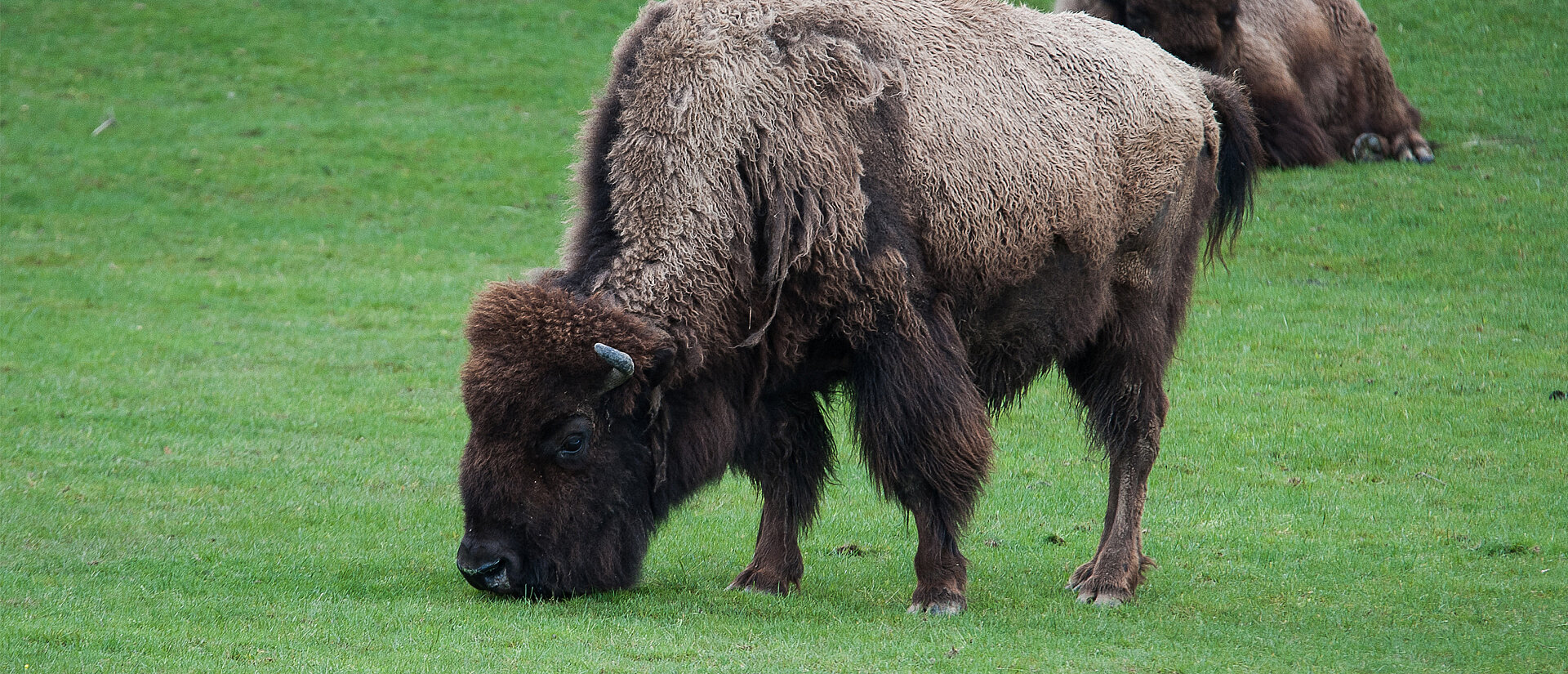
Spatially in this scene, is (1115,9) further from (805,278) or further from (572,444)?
(572,444)

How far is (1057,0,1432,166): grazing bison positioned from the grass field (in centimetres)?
49

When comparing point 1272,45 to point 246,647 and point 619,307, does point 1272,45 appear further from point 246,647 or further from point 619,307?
point 246,647

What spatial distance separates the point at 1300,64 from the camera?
1600 centimetres

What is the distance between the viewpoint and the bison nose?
18.8 feet

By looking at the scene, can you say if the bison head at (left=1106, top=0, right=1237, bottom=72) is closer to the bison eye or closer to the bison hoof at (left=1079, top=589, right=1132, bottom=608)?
the bison hoof at (left=1079, top=589, right=1132, bottom=608)

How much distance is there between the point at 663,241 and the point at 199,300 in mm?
9591

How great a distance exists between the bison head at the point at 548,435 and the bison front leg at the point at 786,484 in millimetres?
805

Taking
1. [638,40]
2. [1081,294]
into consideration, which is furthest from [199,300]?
[1081,294]

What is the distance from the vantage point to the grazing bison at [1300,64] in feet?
47.9

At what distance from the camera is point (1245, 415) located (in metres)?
10.0

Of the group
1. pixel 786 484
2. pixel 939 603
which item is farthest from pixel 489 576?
pixel 939 603

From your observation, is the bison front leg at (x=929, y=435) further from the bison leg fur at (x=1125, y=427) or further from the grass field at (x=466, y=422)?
the bison leg fur at (x=1125, y=427)

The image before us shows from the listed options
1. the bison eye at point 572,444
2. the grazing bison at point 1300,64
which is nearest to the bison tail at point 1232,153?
the bison eye at point 572,444

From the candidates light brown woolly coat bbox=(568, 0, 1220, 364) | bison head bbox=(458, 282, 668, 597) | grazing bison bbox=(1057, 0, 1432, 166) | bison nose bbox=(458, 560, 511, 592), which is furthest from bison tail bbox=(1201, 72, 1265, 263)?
grazing bison bbox=(1057, 0, 1432, 166)
